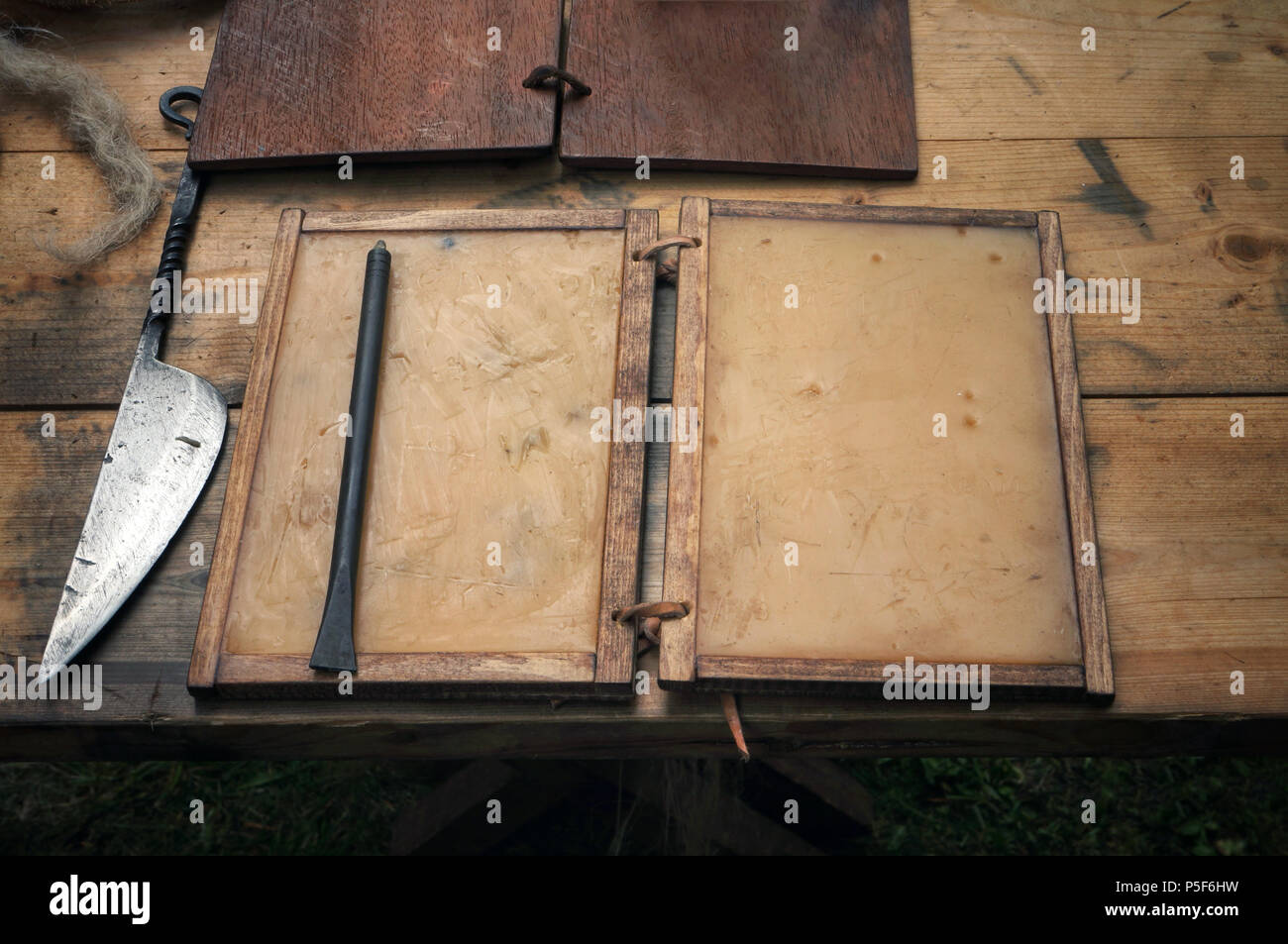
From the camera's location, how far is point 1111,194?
3.86 ft

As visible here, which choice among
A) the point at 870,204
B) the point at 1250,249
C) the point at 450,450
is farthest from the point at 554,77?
the point at 1250,249

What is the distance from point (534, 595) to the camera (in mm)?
912

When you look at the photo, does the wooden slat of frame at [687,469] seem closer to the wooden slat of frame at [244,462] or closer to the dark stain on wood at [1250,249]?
the wooden slat of frame at [244,462]

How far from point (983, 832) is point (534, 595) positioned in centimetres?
118

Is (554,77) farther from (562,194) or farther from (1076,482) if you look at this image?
(1076,482)

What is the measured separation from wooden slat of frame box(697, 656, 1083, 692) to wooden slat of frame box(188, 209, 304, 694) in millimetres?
453

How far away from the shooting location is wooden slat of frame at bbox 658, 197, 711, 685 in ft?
2.90

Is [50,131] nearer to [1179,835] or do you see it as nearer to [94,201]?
[94,201]

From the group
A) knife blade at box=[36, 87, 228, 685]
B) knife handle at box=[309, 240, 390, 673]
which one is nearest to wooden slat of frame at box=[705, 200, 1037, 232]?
knife handle at box=[309, 240, 390, 673]

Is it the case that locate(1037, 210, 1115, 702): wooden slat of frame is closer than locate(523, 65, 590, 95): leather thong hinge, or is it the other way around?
locate(1037, 210, 1115, 702): wooden slat of frame

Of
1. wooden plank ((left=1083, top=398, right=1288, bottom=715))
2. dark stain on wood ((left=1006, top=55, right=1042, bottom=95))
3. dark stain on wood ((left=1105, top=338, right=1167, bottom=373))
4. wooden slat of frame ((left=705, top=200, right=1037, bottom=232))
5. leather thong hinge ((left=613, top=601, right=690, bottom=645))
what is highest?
dark stain on wood ((left=1006, top=55, right=1042, bottom=95))

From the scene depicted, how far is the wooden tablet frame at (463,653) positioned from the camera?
0.88 meters

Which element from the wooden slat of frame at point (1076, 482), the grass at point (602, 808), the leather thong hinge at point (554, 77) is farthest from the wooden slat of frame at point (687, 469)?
the grass at point (602, 808)

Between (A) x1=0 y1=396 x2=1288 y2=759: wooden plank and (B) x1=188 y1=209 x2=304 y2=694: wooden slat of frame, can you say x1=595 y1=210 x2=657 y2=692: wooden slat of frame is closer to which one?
(A) x1=0 y1=396 x2=1288 y2=759: wooden plank
